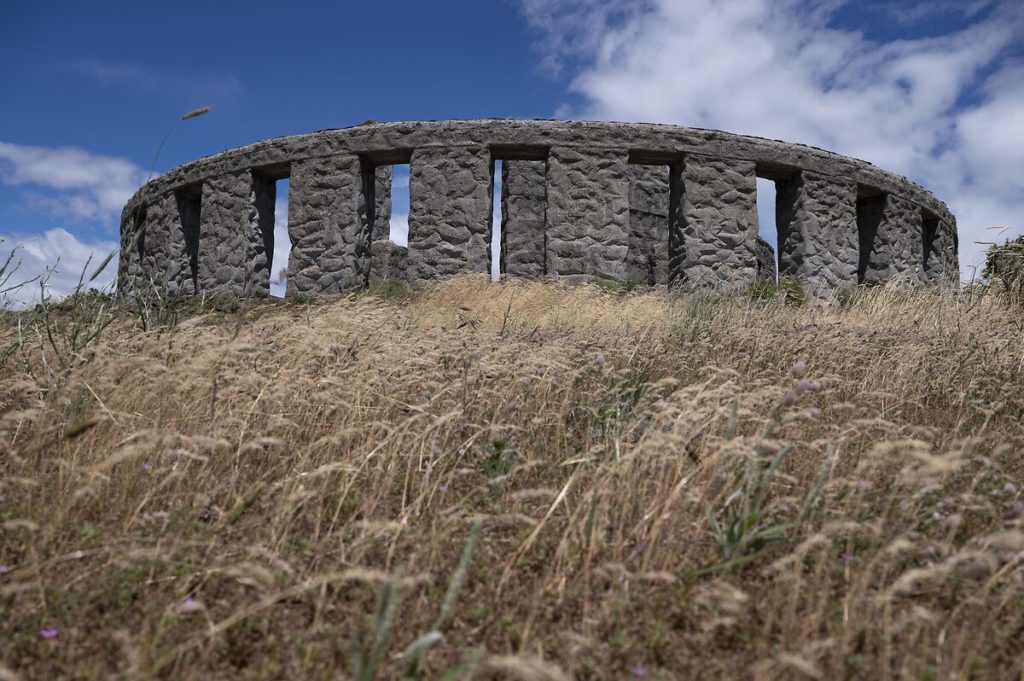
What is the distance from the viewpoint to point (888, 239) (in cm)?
1191

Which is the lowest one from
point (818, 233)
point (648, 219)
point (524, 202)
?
point (818, 233)

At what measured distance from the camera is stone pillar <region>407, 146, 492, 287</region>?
10.4 meters

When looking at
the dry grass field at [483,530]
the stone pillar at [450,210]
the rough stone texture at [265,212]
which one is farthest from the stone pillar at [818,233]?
the rough stone texture at [265,212]

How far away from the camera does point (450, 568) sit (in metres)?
2.02

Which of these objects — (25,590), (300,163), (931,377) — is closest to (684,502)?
(25,590)

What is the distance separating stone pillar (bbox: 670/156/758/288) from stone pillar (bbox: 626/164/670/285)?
12.6ft

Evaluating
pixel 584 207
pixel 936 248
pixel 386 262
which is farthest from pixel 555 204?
pixel 936 248

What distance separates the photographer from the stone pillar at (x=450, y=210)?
10391 mm

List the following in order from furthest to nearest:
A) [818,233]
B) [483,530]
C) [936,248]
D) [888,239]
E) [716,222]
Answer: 1. [936,248]
2. [888,239]
3. [818,233]
4. [716,222]
5. [483,530]

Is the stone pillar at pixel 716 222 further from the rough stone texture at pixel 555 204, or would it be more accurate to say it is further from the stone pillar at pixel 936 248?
the stone pillar at pixel 936 248

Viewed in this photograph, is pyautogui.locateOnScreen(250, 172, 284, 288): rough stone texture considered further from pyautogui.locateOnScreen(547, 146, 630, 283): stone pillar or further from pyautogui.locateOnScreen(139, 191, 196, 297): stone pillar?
pyautogui.locateOnScreen(547, 146, 630, 283): stone pillar

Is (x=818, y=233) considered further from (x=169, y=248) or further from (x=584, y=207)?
(x=169, y=248)

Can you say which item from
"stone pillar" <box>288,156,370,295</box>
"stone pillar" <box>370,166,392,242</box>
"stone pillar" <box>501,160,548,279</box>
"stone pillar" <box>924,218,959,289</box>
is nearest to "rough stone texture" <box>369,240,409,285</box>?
"stone pillar" <box>370,166,392,242</box>

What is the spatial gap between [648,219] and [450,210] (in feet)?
20.1
